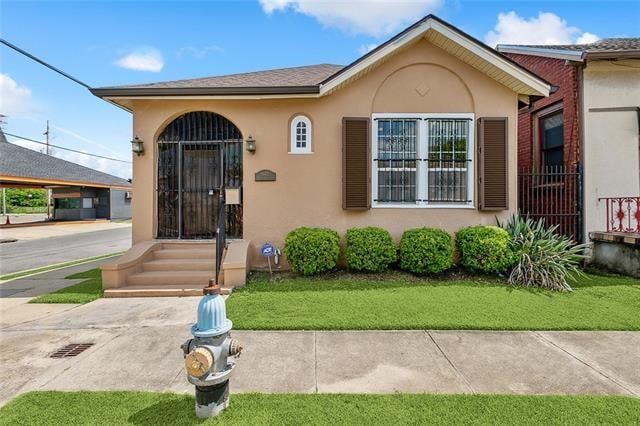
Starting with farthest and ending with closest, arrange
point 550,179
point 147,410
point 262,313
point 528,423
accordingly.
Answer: point 550,179, point 262,313, point 147,410, point 528,423

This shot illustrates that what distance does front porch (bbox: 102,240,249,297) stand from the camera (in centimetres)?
576

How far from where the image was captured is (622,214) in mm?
6898

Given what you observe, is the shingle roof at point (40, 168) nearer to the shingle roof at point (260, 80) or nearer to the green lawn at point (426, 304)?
the shingle roof at point (260, 80)

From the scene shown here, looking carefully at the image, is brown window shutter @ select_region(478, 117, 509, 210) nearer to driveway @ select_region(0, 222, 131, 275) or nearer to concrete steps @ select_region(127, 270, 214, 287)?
concrete steps @ select_region(127, 270, 214, 287)

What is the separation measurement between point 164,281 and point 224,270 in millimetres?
1299

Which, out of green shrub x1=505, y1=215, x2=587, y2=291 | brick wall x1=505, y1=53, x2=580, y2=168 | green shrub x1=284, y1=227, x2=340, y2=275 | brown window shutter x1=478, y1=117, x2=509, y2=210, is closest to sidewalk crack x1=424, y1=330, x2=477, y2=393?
green shrub x1=284, y1=227, x2=340, y2=275

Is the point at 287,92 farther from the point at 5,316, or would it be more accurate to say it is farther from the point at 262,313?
the point at 5,316

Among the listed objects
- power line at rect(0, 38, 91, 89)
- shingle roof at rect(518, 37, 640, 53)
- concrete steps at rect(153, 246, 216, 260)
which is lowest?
concrete steps at rect(153, 246, 216, 260)

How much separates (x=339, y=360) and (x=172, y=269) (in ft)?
14.7

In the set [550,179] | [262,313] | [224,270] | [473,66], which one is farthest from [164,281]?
[550,179]

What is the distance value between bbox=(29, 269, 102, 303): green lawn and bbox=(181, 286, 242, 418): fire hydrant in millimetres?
4430

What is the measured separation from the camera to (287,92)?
6496 mm

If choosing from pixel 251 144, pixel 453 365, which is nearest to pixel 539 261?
pixel 453 365

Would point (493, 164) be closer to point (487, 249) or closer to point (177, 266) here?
point (487, 249)
